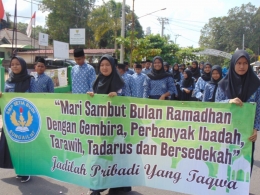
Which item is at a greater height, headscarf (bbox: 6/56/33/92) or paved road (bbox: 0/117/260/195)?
headscarf (bbox: 6/56/33/92)

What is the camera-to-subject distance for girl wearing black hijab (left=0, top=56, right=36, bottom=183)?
3811 millimetres

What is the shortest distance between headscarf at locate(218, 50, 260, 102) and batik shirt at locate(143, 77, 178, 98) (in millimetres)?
2013

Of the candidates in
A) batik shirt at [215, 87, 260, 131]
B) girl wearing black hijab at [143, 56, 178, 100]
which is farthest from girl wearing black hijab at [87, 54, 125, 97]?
girl wearing black hijab at [143, 56, 178, 100]

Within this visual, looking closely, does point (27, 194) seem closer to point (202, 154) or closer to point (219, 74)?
point (202, 154)

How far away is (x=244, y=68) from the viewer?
286cm

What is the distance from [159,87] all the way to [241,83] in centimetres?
214

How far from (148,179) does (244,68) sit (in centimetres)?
142

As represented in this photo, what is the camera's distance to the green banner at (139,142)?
2.72 meters

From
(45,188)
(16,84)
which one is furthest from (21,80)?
(45,188)

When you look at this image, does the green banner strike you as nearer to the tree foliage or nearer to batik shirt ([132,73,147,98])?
batik shirt ([132,73,147,98])

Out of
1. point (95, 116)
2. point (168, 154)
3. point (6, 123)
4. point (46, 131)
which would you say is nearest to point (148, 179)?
point (168, 154)

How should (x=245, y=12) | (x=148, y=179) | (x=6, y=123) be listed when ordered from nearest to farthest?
(x=148, y=179) < (x=6, y=123) < (x=245, y=12)

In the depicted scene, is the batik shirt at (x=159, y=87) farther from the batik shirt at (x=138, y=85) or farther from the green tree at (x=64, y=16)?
the green tree at (x=64, y=16)

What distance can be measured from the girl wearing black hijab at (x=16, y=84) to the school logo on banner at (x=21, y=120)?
1.15 ft
